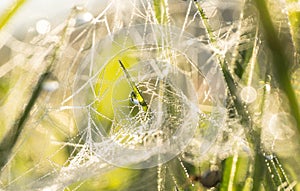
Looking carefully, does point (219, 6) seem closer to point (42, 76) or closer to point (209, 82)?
point (209, 82)

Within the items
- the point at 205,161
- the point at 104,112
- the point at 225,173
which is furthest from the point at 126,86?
the point at 225,173

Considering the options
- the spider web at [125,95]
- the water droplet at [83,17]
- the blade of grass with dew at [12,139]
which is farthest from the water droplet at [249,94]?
the water droplet at [83,17]

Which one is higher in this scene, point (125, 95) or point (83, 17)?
point (83, 17)

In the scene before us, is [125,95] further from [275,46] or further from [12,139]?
[275,46]

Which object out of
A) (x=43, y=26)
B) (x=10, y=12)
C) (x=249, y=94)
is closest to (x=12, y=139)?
(x=10, y=12)

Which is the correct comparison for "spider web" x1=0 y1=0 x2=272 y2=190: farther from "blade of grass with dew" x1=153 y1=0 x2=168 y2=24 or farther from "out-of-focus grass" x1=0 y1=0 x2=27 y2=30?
"out-of-focus grass" x1=0 y1=0 x2=27 y2=30

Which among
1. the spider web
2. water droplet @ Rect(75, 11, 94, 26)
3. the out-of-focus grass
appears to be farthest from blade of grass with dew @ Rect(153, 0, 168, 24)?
the out-of-focus grass

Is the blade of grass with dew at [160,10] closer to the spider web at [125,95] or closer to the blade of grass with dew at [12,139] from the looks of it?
the spider web at [125,95]
